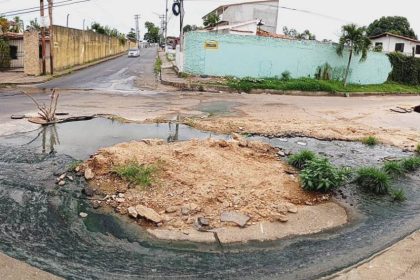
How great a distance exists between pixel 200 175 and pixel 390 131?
7.90 m

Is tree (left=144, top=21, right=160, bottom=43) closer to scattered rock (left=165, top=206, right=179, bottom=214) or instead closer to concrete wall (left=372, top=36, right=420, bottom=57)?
concrete wall (left=372, top=36, right=420, bottom=57)

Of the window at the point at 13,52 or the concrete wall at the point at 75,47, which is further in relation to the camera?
the window at the point at 13,52

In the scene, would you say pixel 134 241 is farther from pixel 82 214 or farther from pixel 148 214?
pixel 82 214

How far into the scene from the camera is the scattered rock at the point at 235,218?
5.63 m

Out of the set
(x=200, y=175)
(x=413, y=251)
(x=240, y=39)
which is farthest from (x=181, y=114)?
(x=240, y=39)

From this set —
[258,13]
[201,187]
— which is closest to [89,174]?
[201,187]

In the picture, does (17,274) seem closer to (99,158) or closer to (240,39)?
(99,158)

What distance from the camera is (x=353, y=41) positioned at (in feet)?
76.4

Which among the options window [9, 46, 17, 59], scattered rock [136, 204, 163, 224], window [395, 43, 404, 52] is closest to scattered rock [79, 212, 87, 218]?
scattered rock [136, 204, 163, 224]

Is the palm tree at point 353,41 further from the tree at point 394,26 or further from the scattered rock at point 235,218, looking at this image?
the tree at point 394,26

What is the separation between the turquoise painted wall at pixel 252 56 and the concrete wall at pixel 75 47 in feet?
29.7

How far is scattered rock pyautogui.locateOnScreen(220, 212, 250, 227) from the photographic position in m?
5.63

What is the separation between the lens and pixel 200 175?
6867 millimetres

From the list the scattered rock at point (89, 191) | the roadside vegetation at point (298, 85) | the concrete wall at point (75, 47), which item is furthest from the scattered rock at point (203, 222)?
the concrete wall at point (75, 47)
